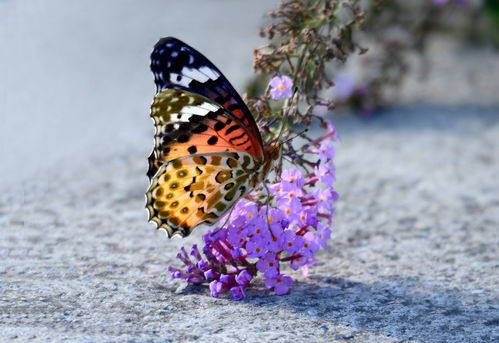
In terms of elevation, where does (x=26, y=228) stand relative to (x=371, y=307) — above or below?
above

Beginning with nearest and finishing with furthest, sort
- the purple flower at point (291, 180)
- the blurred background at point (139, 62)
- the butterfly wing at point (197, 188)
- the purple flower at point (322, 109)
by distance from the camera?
the purple flower at point (291, 180) → the butterfly wing at point (197, 188) → the purple flower at point (322, 109) → the blurred background at point (139, 62)

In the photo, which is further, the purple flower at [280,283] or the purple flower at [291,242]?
the purple flower at [280,283]

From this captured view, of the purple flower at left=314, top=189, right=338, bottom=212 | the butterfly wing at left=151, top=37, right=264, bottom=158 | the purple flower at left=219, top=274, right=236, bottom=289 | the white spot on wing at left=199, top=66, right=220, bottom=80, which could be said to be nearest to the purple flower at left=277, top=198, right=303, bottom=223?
the purple flower at left=314, top=189, right=338, bottom=212

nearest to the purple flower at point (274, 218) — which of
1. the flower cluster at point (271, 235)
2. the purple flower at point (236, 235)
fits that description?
the flower cluster at point (271, 235)

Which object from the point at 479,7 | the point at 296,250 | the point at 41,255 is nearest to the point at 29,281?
the point at 41,255

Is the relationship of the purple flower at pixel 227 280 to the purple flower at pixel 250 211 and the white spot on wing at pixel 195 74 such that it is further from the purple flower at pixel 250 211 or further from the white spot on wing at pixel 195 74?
the white spot on wing at pixel 195 74

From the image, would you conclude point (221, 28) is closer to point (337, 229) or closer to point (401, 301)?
point (337, 229)

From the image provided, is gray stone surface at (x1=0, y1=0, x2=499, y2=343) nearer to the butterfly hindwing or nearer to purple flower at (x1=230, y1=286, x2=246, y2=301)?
purple flower at (x1=230, y1=286, x2=246, y2=301)

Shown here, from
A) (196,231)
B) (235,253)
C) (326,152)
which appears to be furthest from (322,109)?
(235,253)

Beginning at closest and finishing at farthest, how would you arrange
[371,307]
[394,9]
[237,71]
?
[371,307]
[394,9]
[237,71]
